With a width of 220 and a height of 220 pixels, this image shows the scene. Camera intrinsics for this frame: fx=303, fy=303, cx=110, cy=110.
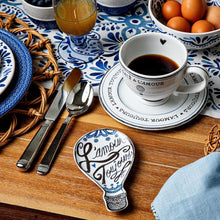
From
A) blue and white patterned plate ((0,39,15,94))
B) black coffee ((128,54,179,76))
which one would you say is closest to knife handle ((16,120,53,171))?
blue and white patterned plate ((0,39,15,94))

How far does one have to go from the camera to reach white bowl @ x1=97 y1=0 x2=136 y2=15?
0.85m

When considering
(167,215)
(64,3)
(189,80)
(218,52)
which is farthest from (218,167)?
(64,3)

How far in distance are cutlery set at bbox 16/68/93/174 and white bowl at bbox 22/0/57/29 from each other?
0.20 meters

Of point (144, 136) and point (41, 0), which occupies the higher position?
point (41, 0)

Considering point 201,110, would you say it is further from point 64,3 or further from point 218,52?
point 64,3

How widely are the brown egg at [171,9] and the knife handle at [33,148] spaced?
420mm

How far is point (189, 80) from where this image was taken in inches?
27.2

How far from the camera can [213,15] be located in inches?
30.2

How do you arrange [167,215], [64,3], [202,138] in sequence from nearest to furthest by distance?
[167,215]
[202,138]
[64,3]

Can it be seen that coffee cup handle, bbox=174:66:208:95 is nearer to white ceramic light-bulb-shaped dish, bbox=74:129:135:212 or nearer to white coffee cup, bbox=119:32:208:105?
white coffee cup, bbox=119:32:208:105

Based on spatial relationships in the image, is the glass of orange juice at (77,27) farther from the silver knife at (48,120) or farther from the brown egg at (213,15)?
the brown egg at (213,15)

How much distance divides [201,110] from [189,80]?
0.29 ft

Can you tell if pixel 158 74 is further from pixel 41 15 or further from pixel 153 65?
pixel 41 15

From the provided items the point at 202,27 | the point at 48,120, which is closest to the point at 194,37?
the point at 202,27
